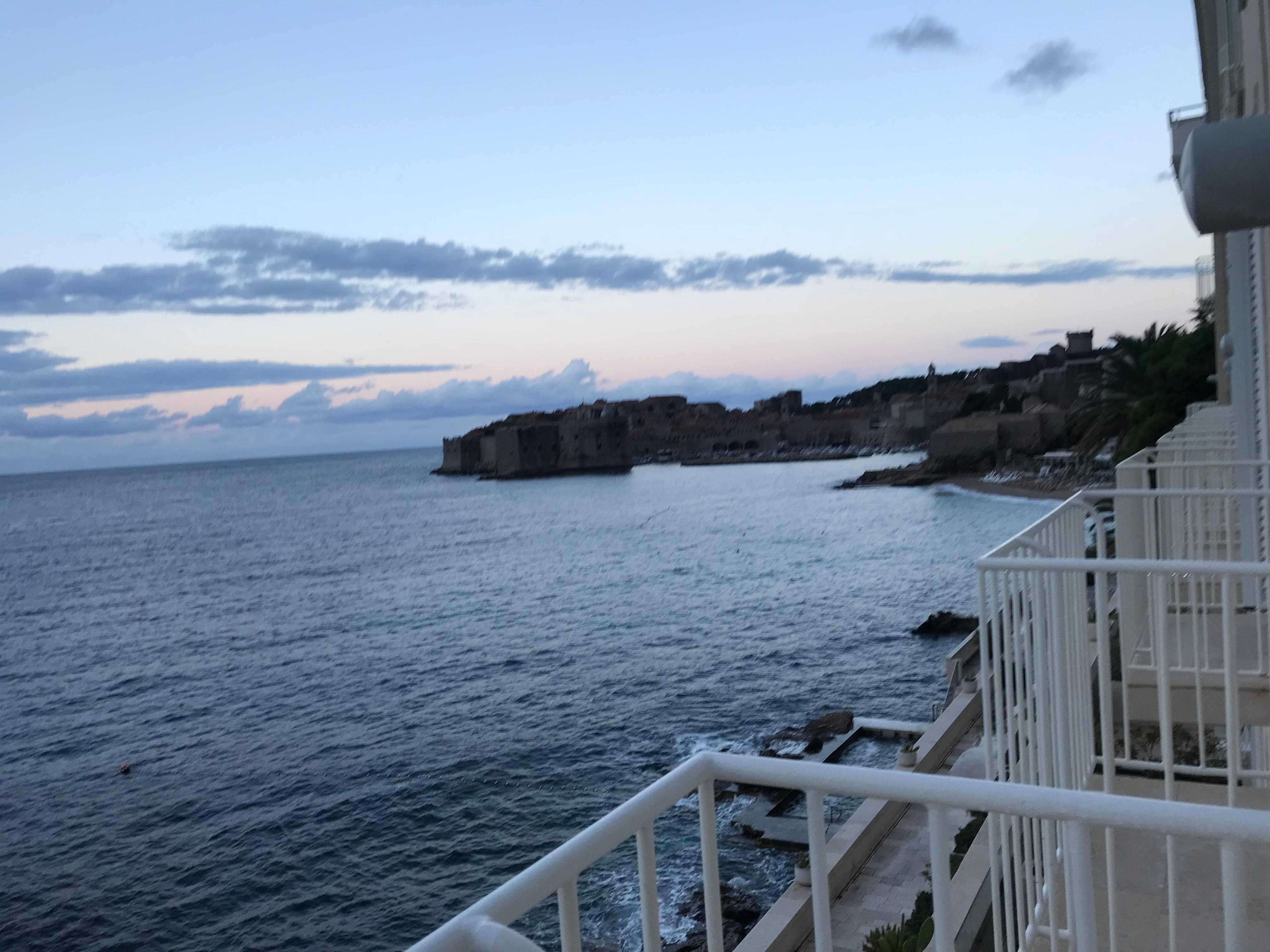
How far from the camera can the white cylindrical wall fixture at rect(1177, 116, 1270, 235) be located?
1.41 m

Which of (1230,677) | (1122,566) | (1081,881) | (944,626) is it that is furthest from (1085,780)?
(944,626)

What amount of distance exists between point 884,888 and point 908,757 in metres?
3.19

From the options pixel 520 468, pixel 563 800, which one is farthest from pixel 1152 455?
pixel 520 468

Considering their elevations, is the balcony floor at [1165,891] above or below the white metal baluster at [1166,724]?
below

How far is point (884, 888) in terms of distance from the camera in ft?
37.5

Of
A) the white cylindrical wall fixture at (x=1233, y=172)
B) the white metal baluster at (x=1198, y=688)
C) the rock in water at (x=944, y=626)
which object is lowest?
the rock in water at (x=944, y=626)

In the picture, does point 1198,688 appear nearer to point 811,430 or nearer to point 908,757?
Result: point 908,757

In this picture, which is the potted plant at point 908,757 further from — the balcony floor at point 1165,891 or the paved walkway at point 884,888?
the balcony floor at point 1165,891

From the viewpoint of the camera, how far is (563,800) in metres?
18.5

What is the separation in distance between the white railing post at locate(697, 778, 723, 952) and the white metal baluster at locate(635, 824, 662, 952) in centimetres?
7

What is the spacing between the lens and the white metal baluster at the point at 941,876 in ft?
4.08

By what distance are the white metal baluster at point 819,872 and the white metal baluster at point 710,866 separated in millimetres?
49

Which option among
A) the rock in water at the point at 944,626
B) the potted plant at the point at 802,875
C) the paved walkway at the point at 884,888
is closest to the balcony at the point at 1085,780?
the paved walkway at the point at 884,888

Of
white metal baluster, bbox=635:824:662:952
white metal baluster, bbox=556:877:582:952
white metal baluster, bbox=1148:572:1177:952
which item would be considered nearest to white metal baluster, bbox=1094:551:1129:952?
white metal baluster, bbox=1148:572:1177:952
